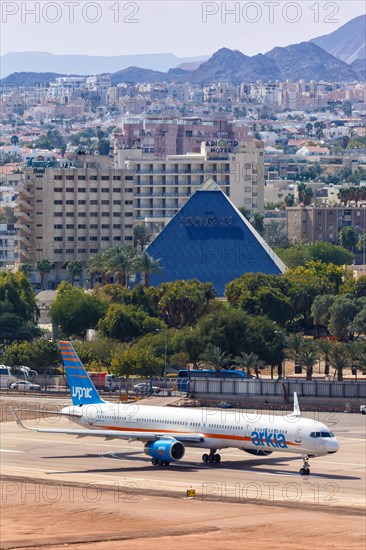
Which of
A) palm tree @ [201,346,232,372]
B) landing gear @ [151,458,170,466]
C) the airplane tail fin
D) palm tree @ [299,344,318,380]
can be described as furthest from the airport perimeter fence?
landing gear @ [151,458,170,466]

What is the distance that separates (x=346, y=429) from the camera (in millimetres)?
115188

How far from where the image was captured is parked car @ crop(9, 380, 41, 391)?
142m

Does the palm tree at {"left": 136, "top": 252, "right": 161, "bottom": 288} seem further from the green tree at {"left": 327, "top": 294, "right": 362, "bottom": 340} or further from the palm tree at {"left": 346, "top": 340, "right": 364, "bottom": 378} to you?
the palm tree at {"left": 346, "top": 340, "right": 364, "bottom": 378}

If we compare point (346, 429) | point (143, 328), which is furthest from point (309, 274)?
point (346, 429)

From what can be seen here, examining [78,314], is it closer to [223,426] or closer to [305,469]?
[223,426]

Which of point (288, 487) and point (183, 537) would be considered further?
point (288, 487)

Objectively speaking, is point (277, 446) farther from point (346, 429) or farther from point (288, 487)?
point (346, 429)

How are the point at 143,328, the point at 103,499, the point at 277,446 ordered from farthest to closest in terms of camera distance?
the point at 143,328 < the point at 277,446 < the point at 103,499

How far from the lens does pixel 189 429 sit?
313ft

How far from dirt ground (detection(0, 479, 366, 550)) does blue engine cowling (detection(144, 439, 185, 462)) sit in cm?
710

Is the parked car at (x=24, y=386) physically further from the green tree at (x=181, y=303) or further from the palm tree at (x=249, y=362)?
the green tree at (x=181, y=303)

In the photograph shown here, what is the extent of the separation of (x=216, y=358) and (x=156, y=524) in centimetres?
6169

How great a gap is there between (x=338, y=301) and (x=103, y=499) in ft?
283

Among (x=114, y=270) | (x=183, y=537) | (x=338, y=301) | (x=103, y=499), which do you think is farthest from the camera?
(x=114, y=270)
